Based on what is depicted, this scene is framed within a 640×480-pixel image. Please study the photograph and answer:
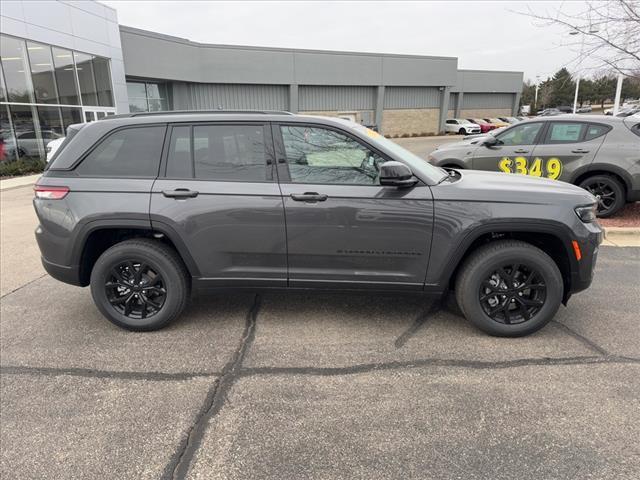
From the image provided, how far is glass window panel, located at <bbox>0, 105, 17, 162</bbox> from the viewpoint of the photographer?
1570 centimetres

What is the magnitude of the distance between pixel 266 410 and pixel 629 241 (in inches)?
236

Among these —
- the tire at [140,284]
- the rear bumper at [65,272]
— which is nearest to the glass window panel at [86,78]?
the rear bumper at [65,272]

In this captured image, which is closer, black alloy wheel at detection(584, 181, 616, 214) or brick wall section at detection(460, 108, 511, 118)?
black alloy wheel at detection(584, 181, 616, 214)

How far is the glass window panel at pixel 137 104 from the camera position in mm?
26734

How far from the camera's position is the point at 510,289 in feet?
11.5

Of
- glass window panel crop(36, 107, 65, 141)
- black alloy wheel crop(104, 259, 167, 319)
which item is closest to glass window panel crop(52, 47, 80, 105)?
glass window panel crop(36, 107, 65, 141)

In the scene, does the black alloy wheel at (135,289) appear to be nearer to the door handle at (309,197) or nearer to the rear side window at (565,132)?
the door handle at (309,197)

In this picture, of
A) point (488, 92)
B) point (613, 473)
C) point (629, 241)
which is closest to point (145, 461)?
point (613, 473)

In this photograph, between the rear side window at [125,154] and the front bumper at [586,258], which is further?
the rear side window at [125,154]

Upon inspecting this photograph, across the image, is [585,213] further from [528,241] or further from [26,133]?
[26,133]

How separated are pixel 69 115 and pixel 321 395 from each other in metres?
20.2

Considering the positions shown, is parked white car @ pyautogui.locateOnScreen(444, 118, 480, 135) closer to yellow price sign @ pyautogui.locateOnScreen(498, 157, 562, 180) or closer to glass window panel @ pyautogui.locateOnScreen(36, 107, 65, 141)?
glass window panel @ pyautogui.locateOnScreen(36, 107, 65, 141)

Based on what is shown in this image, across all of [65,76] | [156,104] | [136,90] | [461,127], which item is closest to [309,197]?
[65,76]

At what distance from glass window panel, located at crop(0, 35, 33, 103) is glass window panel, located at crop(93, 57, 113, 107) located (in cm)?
458
